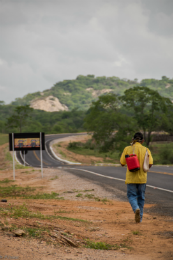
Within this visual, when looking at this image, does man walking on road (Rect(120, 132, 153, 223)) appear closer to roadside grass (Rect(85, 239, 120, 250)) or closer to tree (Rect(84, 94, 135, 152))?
roadside grass (Rect(85, 239, 120, 250))

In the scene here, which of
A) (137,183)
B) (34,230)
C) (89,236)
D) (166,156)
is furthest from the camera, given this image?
(166,156)

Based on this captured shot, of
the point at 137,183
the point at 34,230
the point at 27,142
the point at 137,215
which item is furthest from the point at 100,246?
the point at 27,142

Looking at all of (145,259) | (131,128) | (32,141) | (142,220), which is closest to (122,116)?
(131,128)

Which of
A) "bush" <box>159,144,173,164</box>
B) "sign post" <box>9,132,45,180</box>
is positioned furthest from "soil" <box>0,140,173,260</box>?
"bush" <box>159,144,173,164</box>

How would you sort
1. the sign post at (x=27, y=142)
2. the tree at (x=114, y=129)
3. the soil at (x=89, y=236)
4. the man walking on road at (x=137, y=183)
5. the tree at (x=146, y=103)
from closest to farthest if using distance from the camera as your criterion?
the soil at (x=89, y=236) < the man walking on road at (x=137, y=183) < the sign post at (x=27, y=142) < the tree at (x=114, y=129) < the tree at (x=146, y=103)

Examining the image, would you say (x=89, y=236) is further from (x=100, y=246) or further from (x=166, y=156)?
(x=166, y=156)

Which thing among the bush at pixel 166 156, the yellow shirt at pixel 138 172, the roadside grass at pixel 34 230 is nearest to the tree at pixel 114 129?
the bush at pixel 166 156

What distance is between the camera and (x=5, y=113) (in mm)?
147500

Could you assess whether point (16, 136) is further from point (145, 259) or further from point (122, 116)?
point (122, 116)

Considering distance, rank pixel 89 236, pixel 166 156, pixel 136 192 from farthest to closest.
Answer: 1. pixel 166 156
2. pixel 136 192
3. pixel 89 236

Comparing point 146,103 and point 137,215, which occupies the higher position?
point 146,103

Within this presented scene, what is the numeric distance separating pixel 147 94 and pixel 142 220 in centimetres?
3751

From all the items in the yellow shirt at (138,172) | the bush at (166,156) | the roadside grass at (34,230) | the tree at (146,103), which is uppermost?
the tree at (146,103)

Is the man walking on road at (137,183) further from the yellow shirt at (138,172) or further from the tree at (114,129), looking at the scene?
the tree at (114,129)
